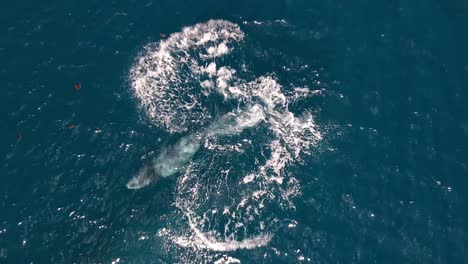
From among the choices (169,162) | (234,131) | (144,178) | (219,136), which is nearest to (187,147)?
(169,162)

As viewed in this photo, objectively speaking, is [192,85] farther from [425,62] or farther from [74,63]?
[425,62]

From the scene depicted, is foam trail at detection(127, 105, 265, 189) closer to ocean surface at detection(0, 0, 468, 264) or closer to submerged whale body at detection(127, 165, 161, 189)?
submerged whale body at detection(127, 165, 161, 189)

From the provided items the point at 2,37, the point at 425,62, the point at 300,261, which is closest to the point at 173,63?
the point at 2,37

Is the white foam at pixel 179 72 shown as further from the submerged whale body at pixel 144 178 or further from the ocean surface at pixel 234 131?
the submerged whale body at pixel 144 178

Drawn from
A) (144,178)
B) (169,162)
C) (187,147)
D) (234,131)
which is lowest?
(144,178)

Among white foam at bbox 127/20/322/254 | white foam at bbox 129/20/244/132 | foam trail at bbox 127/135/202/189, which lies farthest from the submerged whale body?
white foam at bbox 129/20/244/132

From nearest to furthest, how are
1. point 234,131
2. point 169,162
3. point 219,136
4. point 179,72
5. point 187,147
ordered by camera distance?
point 169,162
point 187,147
point 219,136
point 234,131
point 179,72

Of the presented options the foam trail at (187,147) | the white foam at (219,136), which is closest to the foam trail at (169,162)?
the foam trail at (187,147)

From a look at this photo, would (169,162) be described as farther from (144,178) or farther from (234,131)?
(234,131)
